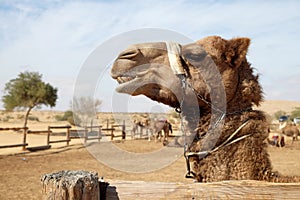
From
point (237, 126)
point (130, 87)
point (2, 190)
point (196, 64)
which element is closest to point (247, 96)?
point (237, 126)

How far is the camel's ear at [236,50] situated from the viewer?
286cm

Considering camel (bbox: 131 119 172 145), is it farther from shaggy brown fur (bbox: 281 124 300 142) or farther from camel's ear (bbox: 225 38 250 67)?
camel's ear (bbox: 225 38 250 67)

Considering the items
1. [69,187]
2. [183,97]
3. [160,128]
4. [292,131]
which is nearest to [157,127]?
[160,128]

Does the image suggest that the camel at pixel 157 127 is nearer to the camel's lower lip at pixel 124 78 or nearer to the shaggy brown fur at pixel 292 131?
the shaggy brown fur at pixel 292 131

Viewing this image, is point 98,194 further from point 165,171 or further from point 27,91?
point 27,91

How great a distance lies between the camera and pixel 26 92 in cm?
2533

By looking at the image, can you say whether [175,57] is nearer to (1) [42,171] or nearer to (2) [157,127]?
(1) [42,171]

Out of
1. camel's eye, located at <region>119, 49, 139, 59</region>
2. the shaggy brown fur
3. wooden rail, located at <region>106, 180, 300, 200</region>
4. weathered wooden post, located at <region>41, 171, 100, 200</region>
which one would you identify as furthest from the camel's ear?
the shaggy brown fur

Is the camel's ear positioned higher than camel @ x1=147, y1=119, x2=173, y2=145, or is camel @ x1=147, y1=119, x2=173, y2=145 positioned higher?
the camel's ear

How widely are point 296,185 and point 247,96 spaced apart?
3.67 feet

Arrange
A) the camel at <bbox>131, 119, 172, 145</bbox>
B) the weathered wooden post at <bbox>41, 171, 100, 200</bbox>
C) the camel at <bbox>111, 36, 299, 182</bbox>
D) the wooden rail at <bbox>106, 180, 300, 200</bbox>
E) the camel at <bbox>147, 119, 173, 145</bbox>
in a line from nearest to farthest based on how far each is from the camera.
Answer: the weathered wooden post at <bbox>41, 171, 100, 200</bbox> < the wooden rail at <bbox>106, 180, 300, 200</bbox> < the camel at <bbox>111, 36, 299, 182</bbox> < the camel at <bbox>147, 119, 173, 145</bbox> < the camel at <bbox>131, 119, 172, 145</bbox>

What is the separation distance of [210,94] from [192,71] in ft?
0.85

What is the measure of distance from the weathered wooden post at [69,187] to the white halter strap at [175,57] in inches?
58.1

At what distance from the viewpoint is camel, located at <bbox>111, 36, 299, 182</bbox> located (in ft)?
9.07
